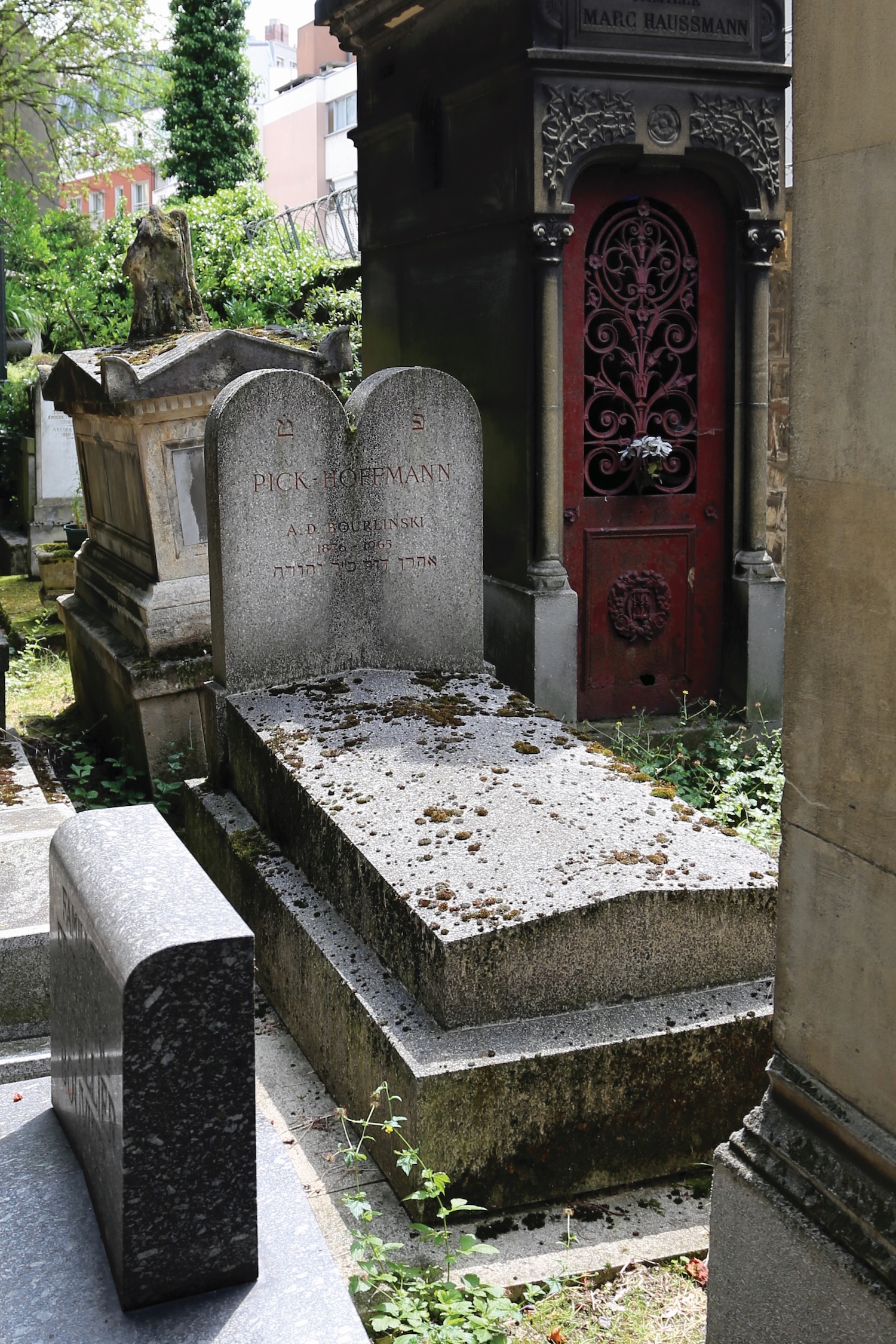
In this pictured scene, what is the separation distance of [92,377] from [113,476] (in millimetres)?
677

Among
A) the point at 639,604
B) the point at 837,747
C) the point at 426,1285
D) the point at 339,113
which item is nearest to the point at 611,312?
the point at 639,604

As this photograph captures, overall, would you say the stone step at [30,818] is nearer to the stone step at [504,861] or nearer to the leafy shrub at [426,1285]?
the stone step at [504,861]

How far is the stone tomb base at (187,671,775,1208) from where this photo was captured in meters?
3.13

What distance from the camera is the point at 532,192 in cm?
613

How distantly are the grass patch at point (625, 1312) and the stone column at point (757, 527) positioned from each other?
13.9ft

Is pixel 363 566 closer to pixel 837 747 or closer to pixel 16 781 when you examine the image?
pixel 16 781

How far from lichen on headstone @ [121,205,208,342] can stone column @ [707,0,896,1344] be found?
559 centimetres

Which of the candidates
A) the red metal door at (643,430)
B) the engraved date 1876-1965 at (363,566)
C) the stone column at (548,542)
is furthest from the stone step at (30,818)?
the red metal door at (643,430)

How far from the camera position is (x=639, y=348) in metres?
6.64

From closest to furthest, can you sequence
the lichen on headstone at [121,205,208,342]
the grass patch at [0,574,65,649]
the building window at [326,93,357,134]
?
the lichen on headstone at [121,205,208,342] < the grass patch at [0,574,65,649] < the building window at [326,93,357,134]

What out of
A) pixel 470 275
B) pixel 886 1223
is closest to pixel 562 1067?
pixel 886 1223

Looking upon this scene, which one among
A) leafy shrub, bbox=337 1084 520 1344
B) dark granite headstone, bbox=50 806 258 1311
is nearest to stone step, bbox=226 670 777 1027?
leafy shrub, bbox=337 1084 520 1344

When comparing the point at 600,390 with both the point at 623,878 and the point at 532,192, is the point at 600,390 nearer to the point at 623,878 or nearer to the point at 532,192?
the point at 532,192

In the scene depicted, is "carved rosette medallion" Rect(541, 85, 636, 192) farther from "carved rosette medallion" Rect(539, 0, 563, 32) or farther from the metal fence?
the metal fence
